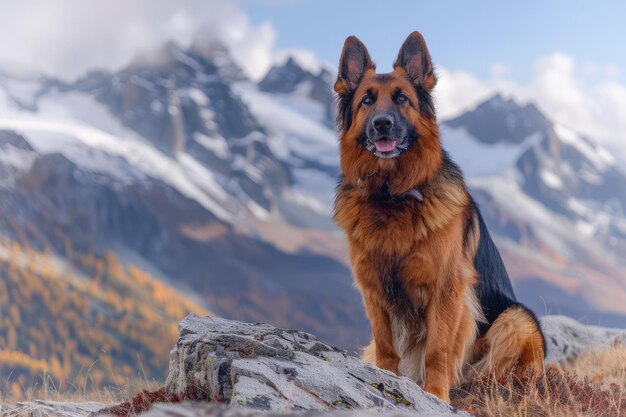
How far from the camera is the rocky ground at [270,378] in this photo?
13.7ft

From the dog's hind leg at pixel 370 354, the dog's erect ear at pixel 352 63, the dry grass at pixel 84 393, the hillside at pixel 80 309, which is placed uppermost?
the dog's erect ear at pixel 352 63

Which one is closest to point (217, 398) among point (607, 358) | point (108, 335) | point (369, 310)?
point (369, 310)

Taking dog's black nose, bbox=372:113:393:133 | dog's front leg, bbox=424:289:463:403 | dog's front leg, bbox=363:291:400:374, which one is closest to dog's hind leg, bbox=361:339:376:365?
dog's front leg, bbox=363:291:400:374

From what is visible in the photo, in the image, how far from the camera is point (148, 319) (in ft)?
611

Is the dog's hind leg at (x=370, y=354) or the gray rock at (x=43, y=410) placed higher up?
the dog's hind leg at (x=370, y=354)

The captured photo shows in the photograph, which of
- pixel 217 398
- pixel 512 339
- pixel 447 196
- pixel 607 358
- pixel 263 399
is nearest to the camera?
pixel 263 399

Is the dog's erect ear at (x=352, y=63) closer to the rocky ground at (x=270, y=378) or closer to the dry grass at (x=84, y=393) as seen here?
the rocky ground at (x=270, y=378)

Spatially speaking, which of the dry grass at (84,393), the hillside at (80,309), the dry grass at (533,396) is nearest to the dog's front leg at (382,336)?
the dry grass at (533,396)

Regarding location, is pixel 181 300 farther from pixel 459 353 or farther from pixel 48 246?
pixel 459 353

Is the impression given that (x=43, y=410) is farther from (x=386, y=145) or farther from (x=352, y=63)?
(x=352, y=63)

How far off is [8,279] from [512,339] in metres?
194

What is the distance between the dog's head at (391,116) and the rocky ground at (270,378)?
5.84 feet

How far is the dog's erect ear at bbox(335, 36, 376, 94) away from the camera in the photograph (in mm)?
6348

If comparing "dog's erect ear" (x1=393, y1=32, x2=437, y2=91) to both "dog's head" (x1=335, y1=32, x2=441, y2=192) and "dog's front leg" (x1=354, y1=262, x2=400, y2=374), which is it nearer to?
"dog's head" (x1=335, y1=32, x2=441, y2=192)
